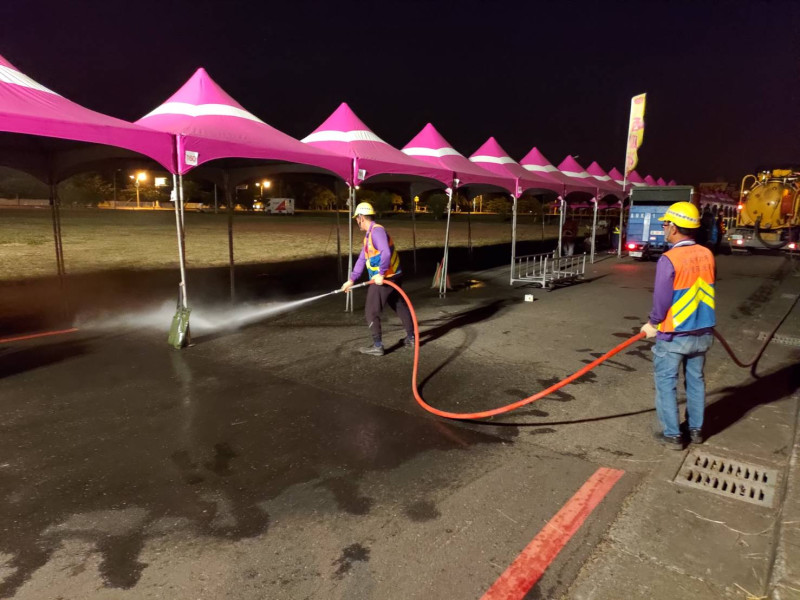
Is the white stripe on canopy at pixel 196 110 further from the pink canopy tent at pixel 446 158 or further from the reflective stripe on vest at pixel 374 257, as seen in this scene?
the pink canopy tent at pixel 446 158

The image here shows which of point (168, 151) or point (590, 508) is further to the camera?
point (168, 151)

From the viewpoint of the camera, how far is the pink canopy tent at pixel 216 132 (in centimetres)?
657

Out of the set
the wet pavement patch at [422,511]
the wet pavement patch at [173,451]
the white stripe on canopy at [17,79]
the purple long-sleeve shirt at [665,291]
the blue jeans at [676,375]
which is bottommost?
the wet pavement patch at [422,511]

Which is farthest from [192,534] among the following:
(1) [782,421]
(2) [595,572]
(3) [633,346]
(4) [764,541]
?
(3) [633,346]

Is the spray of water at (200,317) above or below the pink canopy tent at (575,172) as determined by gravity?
below

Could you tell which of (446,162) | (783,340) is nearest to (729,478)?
(783,340)

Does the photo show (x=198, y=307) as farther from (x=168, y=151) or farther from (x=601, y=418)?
(x=601, y=418)

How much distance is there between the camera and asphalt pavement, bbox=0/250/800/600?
265cm

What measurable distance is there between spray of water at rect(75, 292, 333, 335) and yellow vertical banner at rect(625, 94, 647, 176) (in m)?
15.9

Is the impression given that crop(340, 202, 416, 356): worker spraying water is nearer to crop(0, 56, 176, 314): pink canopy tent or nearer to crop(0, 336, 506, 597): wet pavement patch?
crop(0, 336, 506, 597): wet pavement patch

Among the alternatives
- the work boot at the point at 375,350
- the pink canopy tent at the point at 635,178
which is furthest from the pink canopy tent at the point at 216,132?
the pink canopy tent at the point at 635,178

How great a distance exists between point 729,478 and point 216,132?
6982mm

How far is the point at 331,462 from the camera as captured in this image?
3850 mm

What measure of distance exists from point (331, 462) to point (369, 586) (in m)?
1.34
